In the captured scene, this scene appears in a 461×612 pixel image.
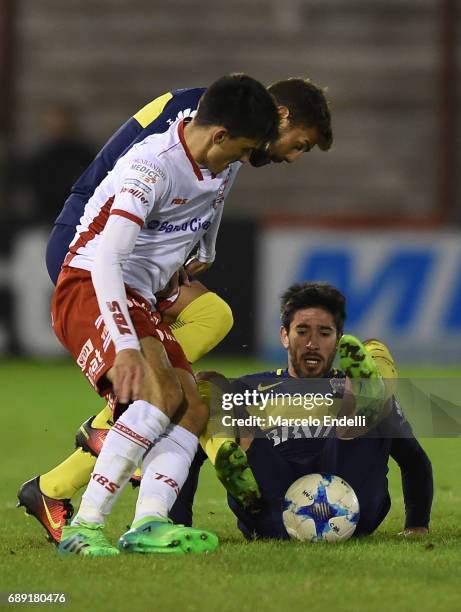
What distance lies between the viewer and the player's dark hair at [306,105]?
5.49m

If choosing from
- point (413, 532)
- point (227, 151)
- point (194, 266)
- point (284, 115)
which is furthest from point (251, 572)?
point (284, 115)

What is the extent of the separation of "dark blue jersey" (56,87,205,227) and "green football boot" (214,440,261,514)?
118 centimetres

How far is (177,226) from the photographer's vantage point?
515 cm

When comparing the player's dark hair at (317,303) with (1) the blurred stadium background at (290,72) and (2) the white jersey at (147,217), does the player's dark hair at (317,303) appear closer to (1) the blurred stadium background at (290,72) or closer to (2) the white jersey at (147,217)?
(2) the white jersey at (147,217)

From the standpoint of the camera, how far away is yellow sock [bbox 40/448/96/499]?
5398mm

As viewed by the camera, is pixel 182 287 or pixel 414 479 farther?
pixel 182 287

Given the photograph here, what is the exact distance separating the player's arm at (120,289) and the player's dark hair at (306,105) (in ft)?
3.18

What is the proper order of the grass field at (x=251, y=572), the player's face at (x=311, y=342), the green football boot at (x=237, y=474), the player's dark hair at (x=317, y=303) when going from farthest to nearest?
the player's dark hair at (x=317, y=303)
the player's face at (x=311, y=342)
the green football boot at (x=237, y=474)
the grass field at (x=251, y=572)

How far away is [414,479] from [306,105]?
1426mm

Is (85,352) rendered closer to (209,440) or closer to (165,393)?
(165,393)

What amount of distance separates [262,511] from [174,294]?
940 mm

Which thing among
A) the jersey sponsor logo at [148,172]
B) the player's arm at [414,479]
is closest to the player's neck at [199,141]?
the jersey sponsor logo at [148,172]

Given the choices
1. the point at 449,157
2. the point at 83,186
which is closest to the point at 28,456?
the point at 83,186

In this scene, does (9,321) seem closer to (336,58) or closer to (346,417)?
(336,58)
